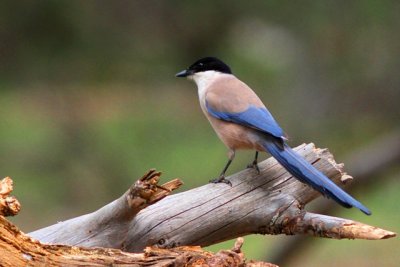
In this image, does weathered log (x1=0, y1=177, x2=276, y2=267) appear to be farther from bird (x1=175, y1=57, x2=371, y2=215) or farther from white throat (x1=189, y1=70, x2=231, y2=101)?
white throat (x1=189, y1=70, x2=231, y2=101)

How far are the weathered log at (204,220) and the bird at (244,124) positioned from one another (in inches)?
4.5

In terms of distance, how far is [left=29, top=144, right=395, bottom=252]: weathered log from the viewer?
172 inches

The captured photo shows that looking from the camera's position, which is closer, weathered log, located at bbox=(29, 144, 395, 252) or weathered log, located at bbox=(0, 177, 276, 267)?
weathered log, located at bbox=(0, 177, 276, 267)

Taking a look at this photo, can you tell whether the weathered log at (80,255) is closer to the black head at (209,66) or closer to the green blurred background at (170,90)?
the black head at (209,66)

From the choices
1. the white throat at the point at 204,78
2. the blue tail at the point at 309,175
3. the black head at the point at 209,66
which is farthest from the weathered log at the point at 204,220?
the black head at the point at 209,66

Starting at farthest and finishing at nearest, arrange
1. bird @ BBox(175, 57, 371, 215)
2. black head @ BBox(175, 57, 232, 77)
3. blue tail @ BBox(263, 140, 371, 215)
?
black head @ BBox(175, 57, 232, 77) → bird @ BBox(175, 57, 371, 215) → blue tail @ BBox(263, 140, 371, 215)

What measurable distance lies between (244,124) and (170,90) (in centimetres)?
1147

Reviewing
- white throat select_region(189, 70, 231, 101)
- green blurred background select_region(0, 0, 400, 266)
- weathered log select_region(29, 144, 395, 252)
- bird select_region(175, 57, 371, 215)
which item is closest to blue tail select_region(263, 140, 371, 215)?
bird select_region(175, 57, 371, 215)

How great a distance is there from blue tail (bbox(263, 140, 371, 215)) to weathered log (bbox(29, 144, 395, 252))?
108 mm

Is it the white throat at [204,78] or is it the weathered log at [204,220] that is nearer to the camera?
the weathered log at [204,220]

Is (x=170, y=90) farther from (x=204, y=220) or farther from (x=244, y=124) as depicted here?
(x=204, y=220)

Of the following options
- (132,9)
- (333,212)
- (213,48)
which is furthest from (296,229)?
(213,48)

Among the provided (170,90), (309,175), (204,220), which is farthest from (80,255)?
(170,90)

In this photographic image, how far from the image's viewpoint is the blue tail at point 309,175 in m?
4.31
